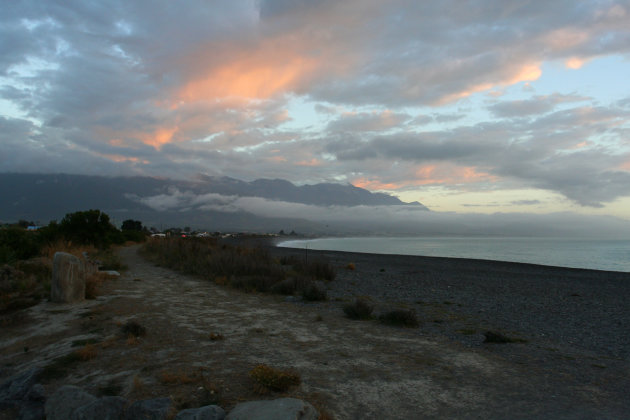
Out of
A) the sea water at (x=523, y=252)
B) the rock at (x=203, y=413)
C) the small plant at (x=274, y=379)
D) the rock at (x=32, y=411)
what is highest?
the sea water at (x=523, y=252)

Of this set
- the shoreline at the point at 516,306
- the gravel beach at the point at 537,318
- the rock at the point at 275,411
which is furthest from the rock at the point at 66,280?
the rock at the point at 275,411

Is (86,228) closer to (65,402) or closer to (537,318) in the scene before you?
(65,402)

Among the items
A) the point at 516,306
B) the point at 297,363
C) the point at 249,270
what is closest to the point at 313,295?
the point at 249,270

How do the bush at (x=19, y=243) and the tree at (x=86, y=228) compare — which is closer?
the bush at (x=19, y=243)

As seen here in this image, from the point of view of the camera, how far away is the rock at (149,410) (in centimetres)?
361

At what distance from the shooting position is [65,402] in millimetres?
3908

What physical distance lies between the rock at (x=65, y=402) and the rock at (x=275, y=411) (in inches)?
66.0

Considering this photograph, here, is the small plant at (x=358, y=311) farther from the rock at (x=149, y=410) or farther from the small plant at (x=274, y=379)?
the rock at (x=149, y=410)

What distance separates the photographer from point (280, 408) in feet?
11.5

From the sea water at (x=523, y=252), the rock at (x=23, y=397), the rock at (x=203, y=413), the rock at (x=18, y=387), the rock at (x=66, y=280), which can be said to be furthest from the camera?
the sea water at (x=523, y=252)

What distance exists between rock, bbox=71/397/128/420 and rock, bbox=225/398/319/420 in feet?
3.86

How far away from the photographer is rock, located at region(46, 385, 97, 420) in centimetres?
382

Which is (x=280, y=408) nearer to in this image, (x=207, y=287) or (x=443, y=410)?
(x=443, y=410)

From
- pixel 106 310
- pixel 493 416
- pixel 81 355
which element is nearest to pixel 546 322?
pixel 493 416
